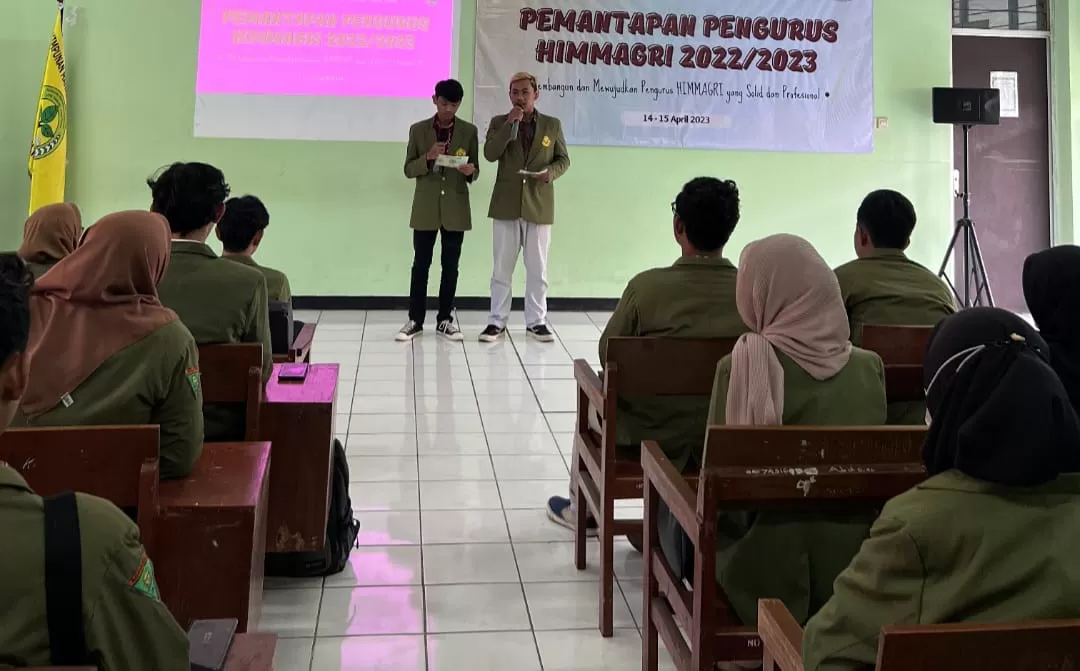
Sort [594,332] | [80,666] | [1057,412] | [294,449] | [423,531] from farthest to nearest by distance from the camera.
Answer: [594,332], [423,531], [294,449], [1057,412], [80,666]

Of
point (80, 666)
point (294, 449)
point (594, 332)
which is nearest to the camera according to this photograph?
point (80, 666)

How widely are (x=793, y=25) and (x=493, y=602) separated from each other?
588cm

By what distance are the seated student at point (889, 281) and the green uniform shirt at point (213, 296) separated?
5.26ft

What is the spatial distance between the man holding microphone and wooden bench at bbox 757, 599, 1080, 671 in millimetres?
4912

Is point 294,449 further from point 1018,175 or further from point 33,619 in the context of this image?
point 1018,175

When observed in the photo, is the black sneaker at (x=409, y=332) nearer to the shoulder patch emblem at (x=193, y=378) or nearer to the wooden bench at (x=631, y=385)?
the wooden bench at (x=631, y=385)

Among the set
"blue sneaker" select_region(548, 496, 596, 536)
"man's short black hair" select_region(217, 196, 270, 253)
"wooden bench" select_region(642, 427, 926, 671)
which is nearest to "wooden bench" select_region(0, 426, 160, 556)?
"wooden bench" select_region(642, 427, 926, 671)

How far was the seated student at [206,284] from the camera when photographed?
227cm

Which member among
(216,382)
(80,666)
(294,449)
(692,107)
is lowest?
(80,666)

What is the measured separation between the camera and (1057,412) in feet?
3.24

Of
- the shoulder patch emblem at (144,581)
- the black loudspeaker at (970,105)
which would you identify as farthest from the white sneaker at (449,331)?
the shoulder patch emblem at (144,581)

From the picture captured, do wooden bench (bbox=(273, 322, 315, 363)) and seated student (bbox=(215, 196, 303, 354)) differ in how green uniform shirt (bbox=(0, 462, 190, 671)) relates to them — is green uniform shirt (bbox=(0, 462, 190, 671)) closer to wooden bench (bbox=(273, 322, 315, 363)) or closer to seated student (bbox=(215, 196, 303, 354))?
wooden bench (bbox=(273, 322, 315, 363))

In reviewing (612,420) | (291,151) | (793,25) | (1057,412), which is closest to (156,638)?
(1057,412)

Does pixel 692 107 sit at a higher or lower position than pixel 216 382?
higher
